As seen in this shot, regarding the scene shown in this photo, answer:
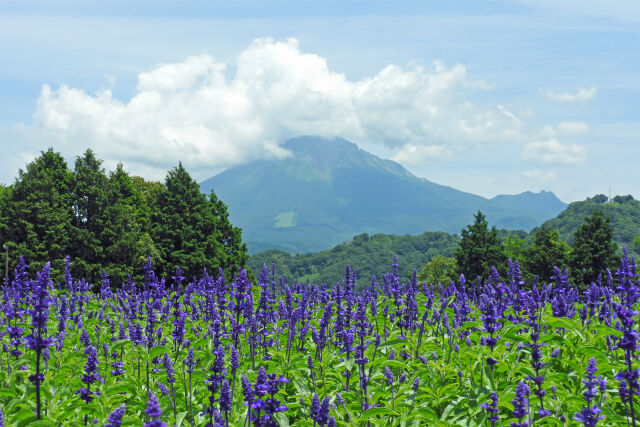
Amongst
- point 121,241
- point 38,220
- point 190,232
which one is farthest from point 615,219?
point 38,220

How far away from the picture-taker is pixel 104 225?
149ft

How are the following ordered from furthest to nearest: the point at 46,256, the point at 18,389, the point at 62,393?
the point at 46,256
the point at 18,389
the point at 62,393

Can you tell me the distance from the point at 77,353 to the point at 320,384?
12.9 ft

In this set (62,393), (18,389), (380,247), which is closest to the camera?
(62,393)

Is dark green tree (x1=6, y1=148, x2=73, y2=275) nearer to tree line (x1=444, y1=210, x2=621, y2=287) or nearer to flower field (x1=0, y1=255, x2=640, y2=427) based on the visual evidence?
flower field (x1=0, y1=255, x2=640, y2=427)

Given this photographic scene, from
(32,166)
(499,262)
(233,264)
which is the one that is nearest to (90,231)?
(32,166)

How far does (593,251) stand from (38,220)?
156 ft

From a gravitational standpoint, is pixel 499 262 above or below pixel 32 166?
below

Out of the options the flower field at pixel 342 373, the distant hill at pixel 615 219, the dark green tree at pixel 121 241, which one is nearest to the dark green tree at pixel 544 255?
the dark green tree at pixel 121 241

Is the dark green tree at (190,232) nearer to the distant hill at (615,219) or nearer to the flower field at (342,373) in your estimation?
the flower field at (342,373)

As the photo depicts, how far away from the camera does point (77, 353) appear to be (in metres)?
8.13

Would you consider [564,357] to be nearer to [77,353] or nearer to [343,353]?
[343,353]

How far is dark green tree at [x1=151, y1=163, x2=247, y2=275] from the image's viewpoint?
49.1 m

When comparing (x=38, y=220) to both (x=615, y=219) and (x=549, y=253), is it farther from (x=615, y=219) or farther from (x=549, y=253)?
(x=615, y=219)
